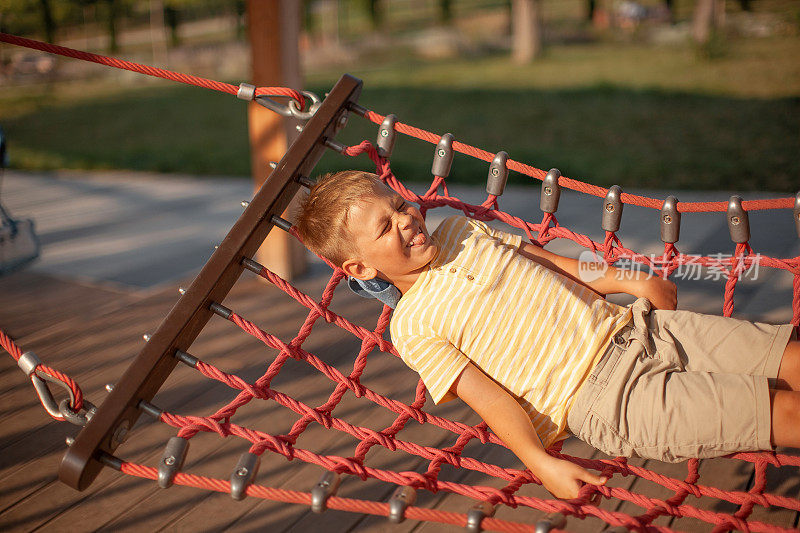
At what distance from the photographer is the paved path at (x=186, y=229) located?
120 inches

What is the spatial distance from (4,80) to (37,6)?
1873 mm

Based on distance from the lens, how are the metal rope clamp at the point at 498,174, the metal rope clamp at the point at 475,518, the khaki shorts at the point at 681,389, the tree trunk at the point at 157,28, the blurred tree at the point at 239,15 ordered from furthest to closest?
the blurred tree at the point at 239,15, the tree trunk at the point at 157,28, the metal rope clamp at the point at 498,174, the khaki shorts at the point at 681,389, the metal rope clamp at the point at 475,518

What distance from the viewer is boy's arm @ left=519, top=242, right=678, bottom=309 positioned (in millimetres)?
1641

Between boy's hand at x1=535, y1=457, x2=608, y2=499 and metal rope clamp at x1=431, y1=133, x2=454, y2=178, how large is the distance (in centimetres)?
87

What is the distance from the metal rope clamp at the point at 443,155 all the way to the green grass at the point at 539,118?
14.7 feet

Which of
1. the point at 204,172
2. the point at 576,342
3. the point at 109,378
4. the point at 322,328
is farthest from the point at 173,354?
the point at 204,172

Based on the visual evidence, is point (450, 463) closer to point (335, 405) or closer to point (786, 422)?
point (335, 405)

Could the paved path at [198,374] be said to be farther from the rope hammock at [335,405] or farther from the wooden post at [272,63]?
the wooden post at [272,63]

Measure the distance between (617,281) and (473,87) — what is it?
10.4 meters

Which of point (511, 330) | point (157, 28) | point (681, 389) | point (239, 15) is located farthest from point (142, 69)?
point (239, 15)

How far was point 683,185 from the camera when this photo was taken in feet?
19.4

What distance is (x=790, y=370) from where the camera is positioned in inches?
56.1

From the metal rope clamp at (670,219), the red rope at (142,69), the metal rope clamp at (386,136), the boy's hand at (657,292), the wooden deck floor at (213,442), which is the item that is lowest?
the wooden deck floor at (213,442)

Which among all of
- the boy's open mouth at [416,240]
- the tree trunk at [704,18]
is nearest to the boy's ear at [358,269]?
the boy's open mouth at [416,240]
